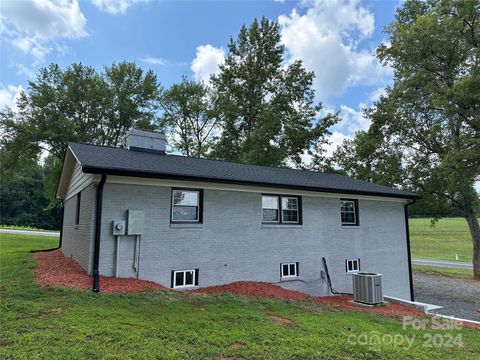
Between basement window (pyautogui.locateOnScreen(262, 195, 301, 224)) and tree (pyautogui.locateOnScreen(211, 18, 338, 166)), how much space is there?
15200 millimetres

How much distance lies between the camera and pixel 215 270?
358 inches

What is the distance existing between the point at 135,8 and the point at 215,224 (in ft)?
35.4

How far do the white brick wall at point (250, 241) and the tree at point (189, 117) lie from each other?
21.8 metres

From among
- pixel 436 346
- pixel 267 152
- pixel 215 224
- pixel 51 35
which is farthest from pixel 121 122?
pixel 436 346

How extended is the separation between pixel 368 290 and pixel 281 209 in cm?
360

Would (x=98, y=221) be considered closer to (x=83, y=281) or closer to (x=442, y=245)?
(x=83, y=281)

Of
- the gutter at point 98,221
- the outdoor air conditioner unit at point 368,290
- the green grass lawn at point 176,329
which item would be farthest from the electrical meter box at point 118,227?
the outdoor air conditioner unit at point 368,290

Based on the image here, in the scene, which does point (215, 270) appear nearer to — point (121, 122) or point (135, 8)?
point (135, 8)

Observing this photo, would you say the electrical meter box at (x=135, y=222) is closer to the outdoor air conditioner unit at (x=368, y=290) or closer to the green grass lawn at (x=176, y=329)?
the green grass lawn at (x=176, y=329)

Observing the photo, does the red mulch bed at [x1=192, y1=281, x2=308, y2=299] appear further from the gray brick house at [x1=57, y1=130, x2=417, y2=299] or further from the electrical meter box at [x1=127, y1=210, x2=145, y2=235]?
the electrical meter box at [x1=127, y1=210, x2=145, y2=235]

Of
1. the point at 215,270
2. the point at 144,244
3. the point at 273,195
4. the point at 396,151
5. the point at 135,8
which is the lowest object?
the point at 215,270

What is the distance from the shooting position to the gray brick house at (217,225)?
25.8 feet

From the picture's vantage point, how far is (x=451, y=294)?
48.3 feet

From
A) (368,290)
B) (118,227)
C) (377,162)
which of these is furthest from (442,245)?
(118,227)
